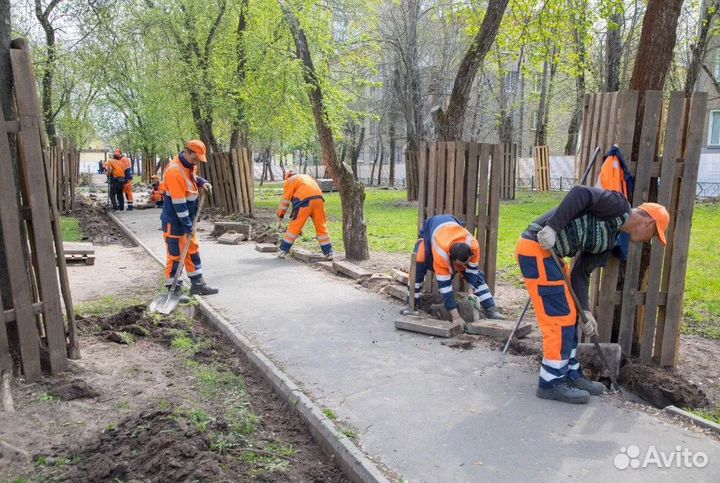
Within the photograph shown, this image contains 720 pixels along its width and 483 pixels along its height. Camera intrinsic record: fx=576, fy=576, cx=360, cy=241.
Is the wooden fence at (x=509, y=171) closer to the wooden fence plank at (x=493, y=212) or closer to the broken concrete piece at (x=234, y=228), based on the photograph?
the broken concrete piece at (x=234, y=228)

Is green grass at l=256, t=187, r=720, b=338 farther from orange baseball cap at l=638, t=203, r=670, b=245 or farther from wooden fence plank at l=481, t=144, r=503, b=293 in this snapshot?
orange baseball cap at l=638, t=203, r=670, b=245

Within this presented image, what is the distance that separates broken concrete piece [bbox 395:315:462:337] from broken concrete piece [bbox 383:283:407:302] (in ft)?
3.64

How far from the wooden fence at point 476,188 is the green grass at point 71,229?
33.1ft

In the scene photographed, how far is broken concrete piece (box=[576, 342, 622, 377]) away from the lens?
498 cm

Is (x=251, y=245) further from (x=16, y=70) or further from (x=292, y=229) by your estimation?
(x=16, y=70)

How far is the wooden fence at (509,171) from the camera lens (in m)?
22.7

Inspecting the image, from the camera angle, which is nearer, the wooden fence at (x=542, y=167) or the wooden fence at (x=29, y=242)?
the wooden fence at (x=29, y=242)

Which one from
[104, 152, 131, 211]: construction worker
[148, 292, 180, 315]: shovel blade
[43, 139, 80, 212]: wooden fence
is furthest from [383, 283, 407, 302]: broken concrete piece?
[43, 139, 80, 212]: wooden fence

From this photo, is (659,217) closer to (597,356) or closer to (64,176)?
(597,356)

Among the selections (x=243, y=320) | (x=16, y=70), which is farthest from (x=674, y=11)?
(x=16, y=70)

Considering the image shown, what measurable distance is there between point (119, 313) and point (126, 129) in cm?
3107

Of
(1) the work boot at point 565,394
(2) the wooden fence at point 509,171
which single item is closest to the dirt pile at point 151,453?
(1) the work boot at point 565,394

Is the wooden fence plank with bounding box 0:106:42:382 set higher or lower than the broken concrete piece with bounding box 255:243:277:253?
higher

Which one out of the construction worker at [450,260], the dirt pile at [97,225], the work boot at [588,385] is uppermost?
the construction worker at [450,260]
